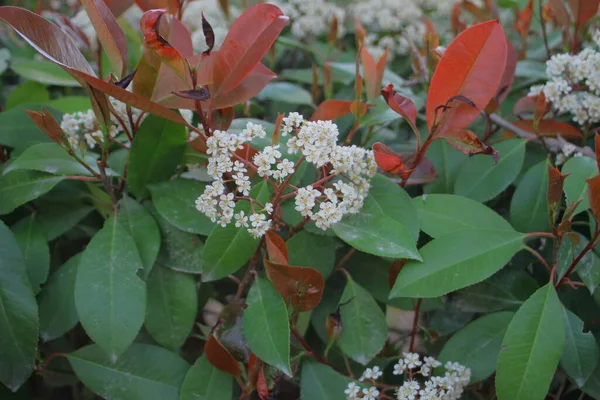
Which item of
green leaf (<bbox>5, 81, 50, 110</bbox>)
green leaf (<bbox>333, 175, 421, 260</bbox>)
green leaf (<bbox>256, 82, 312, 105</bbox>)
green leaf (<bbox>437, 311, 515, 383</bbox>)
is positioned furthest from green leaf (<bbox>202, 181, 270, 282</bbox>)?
green leaf (<bbox>5, 81, 50, 110</bbox>)

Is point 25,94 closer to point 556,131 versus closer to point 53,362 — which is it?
point 53,362

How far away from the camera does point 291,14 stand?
1660 mm

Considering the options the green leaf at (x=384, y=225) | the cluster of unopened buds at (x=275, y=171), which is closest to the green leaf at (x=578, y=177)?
the green leaf at (x=384, y=225)

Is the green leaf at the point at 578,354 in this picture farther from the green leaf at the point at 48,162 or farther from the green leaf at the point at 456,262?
the green leaf at the point at 48,162

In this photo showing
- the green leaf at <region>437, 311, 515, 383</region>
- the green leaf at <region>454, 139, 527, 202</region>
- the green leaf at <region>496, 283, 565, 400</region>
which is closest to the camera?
the green leaf at <region>496, 283, 565, 400</region>

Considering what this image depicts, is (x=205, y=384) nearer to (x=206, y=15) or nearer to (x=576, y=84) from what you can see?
(x=576, y=84)

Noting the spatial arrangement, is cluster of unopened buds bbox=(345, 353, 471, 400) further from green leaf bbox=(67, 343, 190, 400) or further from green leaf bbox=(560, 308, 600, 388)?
green leaf bbox=(67, 343, 190, 400)

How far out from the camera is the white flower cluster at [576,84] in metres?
0.96

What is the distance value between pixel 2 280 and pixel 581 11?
1.07 meters

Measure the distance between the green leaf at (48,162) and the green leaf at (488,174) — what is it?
59 centimetres

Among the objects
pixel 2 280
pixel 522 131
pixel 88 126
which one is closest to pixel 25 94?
pixel 88 126

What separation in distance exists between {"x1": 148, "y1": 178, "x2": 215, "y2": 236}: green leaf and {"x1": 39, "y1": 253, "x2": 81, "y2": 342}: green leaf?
155mm

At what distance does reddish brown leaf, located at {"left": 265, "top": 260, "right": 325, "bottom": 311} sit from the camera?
0.76 metres

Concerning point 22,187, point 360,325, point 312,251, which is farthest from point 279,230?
point 22,187
